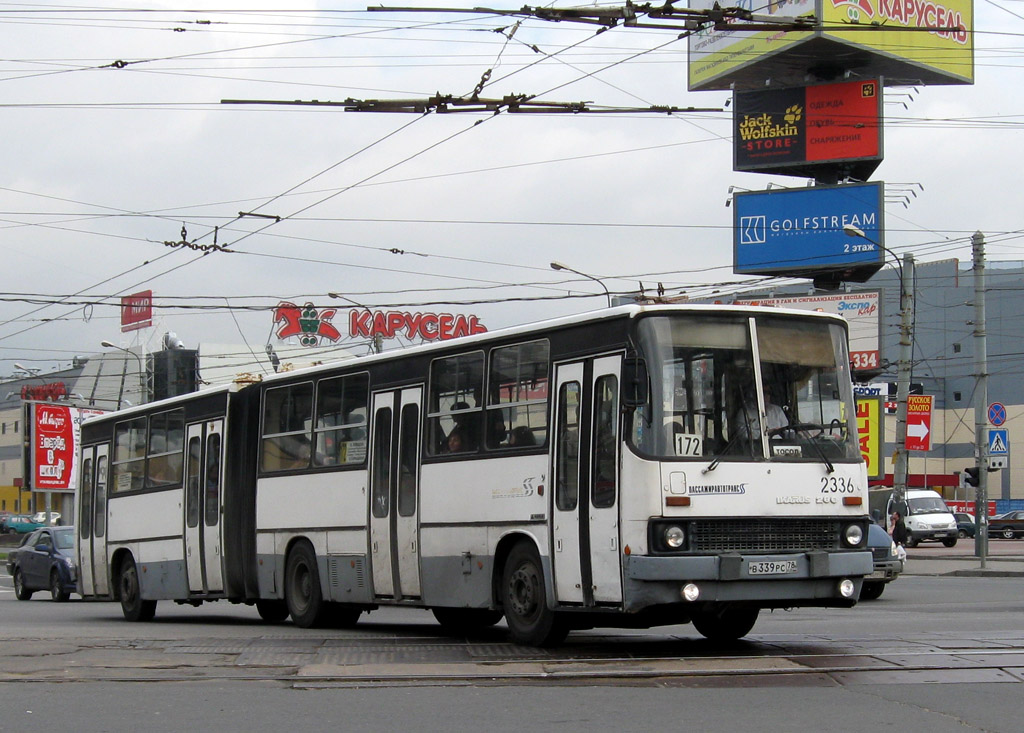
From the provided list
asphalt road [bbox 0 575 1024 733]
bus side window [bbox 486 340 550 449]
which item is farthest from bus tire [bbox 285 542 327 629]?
bus side window [bbox 486 340 550 449]

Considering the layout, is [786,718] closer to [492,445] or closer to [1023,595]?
[492,445]

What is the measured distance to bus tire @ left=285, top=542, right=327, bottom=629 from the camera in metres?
16.1

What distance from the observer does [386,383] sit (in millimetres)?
14961

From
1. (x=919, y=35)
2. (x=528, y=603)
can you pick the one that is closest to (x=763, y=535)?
(x=528, y=603)

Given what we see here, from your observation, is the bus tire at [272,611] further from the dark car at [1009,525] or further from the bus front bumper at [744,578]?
the dark car at [1009,525]

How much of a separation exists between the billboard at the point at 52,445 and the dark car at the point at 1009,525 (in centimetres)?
4125

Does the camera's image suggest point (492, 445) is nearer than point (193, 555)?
Yes

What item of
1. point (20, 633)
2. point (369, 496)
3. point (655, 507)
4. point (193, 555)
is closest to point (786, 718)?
point (655, 507)

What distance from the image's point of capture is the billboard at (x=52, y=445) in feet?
165

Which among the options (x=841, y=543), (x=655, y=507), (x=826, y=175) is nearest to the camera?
(x=655, y=507)

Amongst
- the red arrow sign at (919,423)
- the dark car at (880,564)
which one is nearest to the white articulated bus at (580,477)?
the dark car at (880,564)

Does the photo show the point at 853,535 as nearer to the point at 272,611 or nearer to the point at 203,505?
the point at 272,611

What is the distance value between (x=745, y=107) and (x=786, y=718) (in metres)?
51.9

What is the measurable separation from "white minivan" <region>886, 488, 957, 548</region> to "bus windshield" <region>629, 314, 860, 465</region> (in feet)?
131
